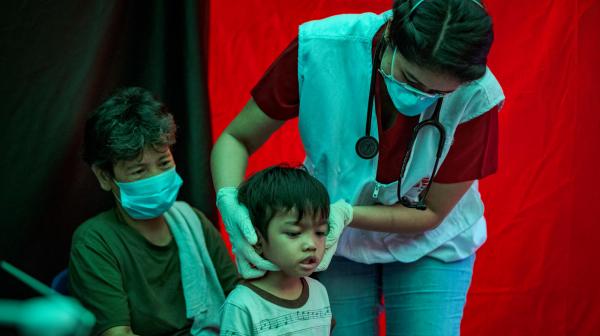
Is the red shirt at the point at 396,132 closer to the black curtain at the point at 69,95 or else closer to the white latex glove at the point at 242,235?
the white latex glove at the point at 242,235

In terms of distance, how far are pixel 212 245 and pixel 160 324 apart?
0.35m

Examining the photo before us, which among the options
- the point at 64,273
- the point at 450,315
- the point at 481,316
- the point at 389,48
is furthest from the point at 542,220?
the point at 64,273

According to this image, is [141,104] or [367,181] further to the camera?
[141,104]

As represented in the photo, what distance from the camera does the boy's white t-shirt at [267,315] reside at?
75.2 inches

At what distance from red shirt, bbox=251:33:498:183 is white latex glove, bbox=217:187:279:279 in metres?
0.30

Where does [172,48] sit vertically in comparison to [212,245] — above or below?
above

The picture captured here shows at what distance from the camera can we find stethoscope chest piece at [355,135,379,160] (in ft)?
6.55

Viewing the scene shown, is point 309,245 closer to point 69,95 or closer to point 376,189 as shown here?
point 376,189

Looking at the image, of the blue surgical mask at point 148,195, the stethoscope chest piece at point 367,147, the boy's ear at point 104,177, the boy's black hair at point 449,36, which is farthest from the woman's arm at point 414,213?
the boy's ear at point 104,177

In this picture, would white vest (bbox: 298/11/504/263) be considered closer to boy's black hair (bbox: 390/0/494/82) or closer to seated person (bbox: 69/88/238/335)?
boy's black hair (bbox: 390/0/494/82)

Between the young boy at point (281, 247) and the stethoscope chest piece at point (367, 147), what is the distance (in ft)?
0.47

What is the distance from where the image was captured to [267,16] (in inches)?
119

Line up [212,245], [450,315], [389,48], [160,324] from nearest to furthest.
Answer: [389,48] < [450,315] < [160,324] < [212,245]

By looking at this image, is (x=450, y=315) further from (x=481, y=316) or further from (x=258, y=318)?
(x=481, y=316)
